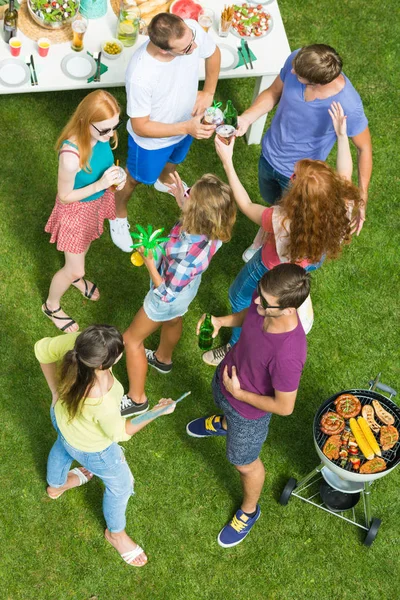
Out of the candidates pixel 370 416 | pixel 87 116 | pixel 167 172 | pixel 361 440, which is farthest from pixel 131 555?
pixel 167 172

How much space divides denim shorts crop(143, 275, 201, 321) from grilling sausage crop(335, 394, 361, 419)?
1145mm

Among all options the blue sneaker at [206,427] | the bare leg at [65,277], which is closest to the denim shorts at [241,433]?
the blue sneaker at [206,427]

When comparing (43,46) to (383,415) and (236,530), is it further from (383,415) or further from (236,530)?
(236,530)

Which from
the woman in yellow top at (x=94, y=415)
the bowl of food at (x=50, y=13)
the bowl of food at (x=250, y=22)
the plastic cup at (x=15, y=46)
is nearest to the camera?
the woman in yellow top at (x=94, y=415)

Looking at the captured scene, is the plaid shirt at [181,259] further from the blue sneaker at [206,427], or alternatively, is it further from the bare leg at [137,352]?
the blue sneaker at [206,427]

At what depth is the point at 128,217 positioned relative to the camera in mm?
6512

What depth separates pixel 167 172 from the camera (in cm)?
647

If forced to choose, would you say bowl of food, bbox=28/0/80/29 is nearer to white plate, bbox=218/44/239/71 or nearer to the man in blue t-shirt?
white plate, bbox=218/44/239/71

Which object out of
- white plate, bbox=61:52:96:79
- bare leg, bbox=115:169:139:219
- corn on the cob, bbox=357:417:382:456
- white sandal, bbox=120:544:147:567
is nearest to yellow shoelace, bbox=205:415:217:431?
white sandal, bbox=120:544:147:567

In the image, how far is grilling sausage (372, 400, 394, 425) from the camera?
4.93 metres

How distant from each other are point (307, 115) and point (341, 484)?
7.85 ft

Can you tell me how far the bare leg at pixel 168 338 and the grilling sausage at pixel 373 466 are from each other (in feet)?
4.99

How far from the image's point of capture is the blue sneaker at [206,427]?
5457 millimetres

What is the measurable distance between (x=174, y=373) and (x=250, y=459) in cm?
121
